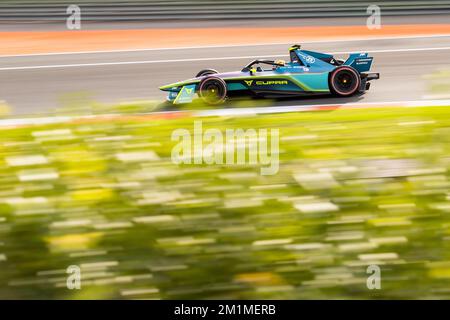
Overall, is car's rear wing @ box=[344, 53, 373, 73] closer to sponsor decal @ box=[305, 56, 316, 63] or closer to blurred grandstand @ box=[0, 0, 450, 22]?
sponsor decal @ box=[305, 56, 316, 63]

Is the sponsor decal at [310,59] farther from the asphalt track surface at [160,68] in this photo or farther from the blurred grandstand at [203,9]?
the blurred grandstand at [203,9]

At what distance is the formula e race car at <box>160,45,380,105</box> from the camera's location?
11.6 meters

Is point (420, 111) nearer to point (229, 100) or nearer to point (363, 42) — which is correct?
point (229, 100)

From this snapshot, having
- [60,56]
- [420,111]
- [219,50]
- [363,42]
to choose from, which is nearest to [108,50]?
[60,56]

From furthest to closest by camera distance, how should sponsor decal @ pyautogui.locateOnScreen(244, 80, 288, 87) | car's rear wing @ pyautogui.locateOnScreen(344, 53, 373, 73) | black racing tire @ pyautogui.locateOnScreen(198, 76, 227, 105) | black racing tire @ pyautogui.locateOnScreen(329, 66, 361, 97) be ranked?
car's rear wing @ pyautogui.locateOnScreen(344, 53, 373, 73) < black racing tire @ pyautogui.locateOnScreen(329, 66, 361, 97) < sponsor decal @ pyautogui.locateOnScreen(244, 80, 288, 87) < black racing tire @ pyautogui.locateOnScreen(198, 76, 227, 105)

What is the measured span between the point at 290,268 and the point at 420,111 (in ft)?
5.69

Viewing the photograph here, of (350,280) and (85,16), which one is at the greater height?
(85,16)

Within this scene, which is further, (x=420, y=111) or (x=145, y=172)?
(x=420, y=111)

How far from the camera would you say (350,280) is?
317 centimetres

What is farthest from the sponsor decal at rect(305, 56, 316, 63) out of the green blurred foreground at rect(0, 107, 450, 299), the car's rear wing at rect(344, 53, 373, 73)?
the green blurred foreground at rect(0, 107, 450, 299)

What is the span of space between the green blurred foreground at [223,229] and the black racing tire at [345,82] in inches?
333

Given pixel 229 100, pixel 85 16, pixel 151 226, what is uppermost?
pixel 85 16

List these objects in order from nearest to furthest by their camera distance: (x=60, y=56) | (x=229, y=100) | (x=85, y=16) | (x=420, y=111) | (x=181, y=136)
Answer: (x=181, y=136)
(x=420, y=111)
(x=229, y=100)
(x=60, y=56)
(x=85, y=16)

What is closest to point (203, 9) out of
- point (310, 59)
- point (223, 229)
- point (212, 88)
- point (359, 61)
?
point (359, 61)
